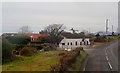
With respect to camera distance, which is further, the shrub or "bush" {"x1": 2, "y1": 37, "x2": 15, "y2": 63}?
"bush" {"x1": 2, "y1": 37, "x2": 15, "y2": 63}

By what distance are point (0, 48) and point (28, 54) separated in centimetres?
930

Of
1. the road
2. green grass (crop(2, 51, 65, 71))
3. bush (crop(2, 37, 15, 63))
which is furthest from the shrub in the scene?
bush (crop(2, 37, 15, 63))

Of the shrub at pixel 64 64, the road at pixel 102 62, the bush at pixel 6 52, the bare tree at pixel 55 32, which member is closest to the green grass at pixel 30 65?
the bush at pixel 6 52

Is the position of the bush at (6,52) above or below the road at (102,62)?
above

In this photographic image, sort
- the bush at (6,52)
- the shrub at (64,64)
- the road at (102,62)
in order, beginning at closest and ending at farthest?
the shrub at (64,64) → the road at (102,62) → the bush at (6,52)

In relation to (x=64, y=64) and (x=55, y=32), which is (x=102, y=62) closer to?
(x=64, y=64)

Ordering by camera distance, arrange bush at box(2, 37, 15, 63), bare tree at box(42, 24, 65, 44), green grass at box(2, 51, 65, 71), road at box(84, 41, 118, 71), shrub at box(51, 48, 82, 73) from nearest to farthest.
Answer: shrub at box(51, 48, 82, 73) → green grass at box(2, 51, 65, 71) → road at box(84, 41, 118, 71) → bush at box(2, 37, 15, 63) → bare tree at box(42, 24, 65, 44)

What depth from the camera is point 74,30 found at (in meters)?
123

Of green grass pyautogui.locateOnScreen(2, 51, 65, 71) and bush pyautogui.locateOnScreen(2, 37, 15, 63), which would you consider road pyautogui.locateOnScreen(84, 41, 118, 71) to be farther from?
bush pyautogui.locateOnScreen(2, 37, 15, 63)

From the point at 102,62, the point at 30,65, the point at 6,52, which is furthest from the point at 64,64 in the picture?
the point at 6,52

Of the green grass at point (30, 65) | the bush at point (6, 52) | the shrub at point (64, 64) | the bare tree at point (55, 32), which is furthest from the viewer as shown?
the bare tree at point (55, 32)

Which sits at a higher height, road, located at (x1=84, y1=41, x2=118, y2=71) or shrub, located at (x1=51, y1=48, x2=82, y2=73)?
shrub, located at (x1=51, y1=48, x2=82, y2=73)

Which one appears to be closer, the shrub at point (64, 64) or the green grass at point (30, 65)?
the shrub at point (64, 64)

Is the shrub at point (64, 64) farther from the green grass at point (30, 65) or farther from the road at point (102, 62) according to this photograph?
the road at point (102, 62)
